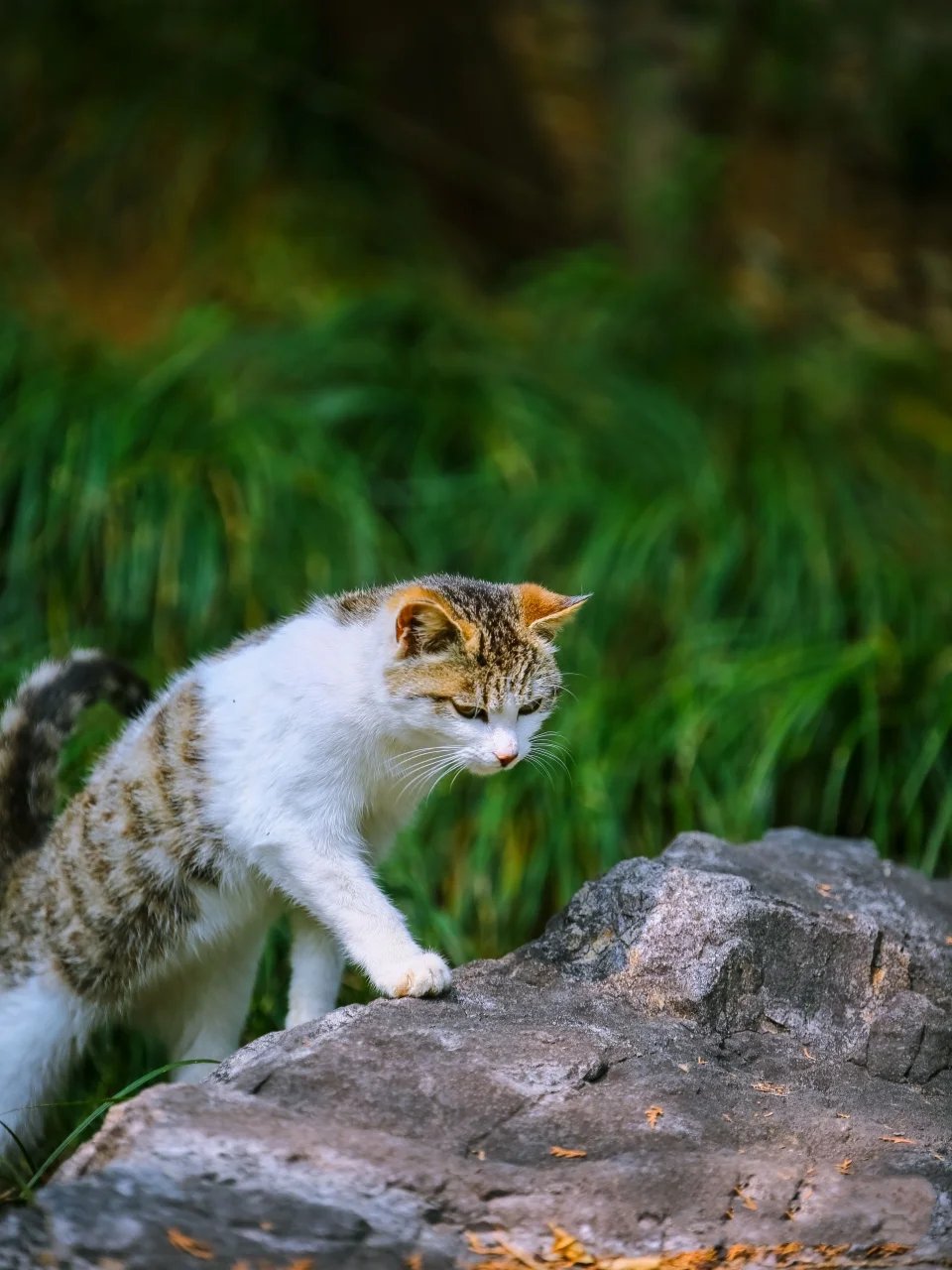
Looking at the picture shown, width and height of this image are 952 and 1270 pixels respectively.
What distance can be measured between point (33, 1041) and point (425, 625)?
1.15 metres

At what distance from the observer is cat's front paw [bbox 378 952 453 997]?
205cm

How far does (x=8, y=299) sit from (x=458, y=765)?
129 inches

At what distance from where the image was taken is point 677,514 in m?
4.16

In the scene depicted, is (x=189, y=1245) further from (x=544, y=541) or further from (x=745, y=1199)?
(x=544, y=541)

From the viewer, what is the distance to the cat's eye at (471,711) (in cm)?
229

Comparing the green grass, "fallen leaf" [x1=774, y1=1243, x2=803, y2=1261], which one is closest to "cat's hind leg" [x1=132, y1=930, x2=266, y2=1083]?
the green grass

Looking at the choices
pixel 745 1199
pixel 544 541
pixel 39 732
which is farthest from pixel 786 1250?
pixel 544 541

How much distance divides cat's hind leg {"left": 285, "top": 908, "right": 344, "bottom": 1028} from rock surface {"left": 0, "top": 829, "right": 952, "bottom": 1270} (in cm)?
39

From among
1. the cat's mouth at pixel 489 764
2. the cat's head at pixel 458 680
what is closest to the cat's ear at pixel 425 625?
the cat's head at pixel 458 680

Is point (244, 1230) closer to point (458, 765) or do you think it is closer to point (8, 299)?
point (458, 765)

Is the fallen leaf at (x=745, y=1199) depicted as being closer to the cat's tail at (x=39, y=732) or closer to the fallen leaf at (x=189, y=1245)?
the fallen leaf at (x=189, y=1245)

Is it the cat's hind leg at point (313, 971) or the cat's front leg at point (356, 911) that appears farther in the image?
the cat's hind leg at point (313, 971)

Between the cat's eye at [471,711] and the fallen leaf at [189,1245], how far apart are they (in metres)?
1.02

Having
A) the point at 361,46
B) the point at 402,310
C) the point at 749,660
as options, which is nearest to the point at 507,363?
the point at 402,310
